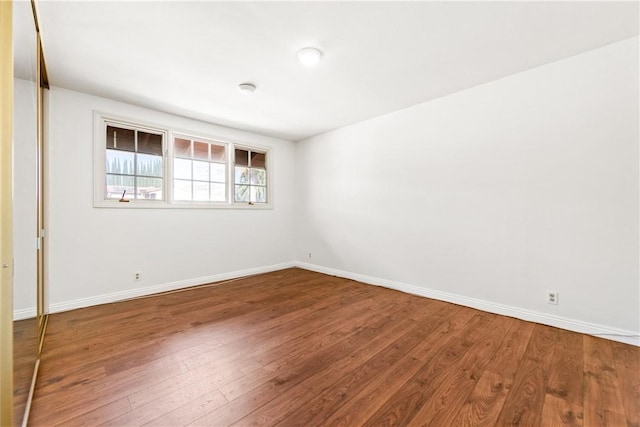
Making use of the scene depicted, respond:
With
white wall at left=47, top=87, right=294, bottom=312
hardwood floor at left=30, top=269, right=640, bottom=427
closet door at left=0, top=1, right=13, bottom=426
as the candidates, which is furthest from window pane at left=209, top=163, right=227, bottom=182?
closet door at left=0, top=1, right=13, bottom=426

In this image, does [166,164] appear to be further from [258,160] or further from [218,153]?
[258,160]

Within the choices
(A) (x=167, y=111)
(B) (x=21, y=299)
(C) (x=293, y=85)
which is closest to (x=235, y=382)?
(B) (x=21, y=299)

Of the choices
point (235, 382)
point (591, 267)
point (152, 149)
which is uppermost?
point (152, 149)

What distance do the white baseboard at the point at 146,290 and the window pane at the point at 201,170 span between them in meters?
1.52

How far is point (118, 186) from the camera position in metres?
3.37

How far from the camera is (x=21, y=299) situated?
137 cm

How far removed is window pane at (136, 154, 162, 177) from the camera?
140 inches

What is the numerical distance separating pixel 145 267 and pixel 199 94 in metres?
2.29

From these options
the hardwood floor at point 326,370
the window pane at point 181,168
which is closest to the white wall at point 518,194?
the hardwood floor at point 326,370

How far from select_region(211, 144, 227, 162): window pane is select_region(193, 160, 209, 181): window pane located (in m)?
0.18

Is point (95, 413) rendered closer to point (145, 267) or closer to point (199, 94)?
point (145, 267)

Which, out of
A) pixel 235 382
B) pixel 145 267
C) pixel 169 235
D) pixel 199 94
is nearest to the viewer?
pixel 235 382

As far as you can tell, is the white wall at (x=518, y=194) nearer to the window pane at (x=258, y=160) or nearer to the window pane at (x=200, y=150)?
the window pane at (x=258, y=160)

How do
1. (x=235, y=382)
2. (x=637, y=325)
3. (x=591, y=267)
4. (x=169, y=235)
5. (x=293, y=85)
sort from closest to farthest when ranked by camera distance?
1. (x=235, y=382)
2. (x=637, y=325)
3. (x=591, y=267)
4. (x=293, y=85)
5. (x=169, y=235)
